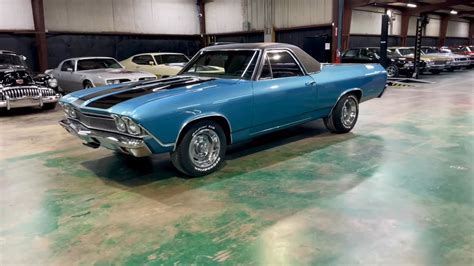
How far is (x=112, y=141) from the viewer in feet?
12.3

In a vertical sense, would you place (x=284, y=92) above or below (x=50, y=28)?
below

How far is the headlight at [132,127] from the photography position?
3551 mm

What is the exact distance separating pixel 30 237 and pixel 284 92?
3.18m

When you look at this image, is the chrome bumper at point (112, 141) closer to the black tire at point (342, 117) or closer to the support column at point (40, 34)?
the black tire at point (342, 117)

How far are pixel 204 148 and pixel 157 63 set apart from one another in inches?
334

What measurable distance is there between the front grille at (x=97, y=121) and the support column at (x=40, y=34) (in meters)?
11.6

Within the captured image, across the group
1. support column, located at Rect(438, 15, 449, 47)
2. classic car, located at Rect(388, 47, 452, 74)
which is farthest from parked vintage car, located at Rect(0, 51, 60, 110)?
A: support column, located at Rect(438, 15, 449, 47)

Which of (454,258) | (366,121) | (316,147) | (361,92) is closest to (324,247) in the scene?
(454,258)

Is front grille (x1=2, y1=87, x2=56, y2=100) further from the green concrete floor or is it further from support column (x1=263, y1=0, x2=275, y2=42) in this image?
support column (x1=263, y1=0, x2=275, y2=42)

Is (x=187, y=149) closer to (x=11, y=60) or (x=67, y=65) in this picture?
(x=11, y=60)

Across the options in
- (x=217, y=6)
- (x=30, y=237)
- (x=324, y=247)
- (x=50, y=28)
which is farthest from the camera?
(x=217, y=6)

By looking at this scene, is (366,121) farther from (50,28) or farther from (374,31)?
(374,31)

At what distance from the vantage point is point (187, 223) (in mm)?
3051

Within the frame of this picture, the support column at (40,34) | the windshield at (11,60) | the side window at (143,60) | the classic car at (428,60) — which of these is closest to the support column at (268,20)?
the classic car at (428,60)
